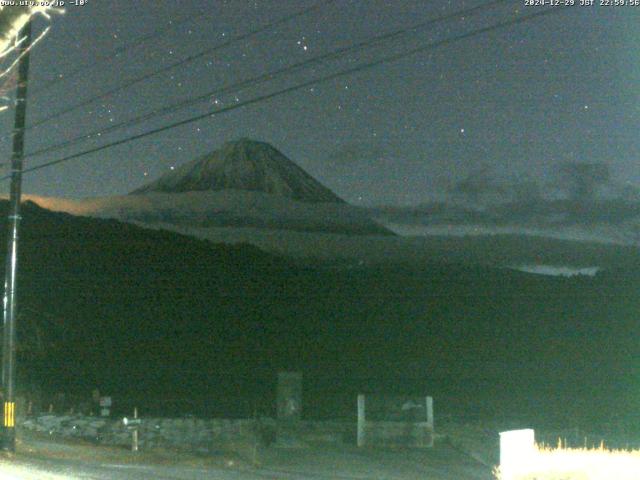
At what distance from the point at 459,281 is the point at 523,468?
77688 mm

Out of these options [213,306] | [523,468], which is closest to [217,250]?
[213,306]

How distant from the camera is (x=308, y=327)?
78375mm

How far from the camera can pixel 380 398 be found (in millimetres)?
25844

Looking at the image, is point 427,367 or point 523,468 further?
point 427,367

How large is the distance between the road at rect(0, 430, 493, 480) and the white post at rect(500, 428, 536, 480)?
12.8ft

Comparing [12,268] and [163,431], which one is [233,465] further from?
[163,431]

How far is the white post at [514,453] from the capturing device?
563 inches

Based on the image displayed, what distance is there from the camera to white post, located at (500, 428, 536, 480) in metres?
14.3

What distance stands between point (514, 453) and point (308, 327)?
64.1 metres

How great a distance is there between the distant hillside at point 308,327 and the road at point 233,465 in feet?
60.4

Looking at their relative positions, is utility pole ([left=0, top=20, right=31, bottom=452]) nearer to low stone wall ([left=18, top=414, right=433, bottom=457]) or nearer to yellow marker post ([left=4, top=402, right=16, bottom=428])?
yellow marker post ([left=4, top=402, right=16, bottom=428])

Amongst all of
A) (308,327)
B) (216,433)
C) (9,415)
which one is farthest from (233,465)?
(308,327)

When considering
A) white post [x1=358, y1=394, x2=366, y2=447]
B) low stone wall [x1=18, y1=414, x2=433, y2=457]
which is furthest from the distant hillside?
white post [x1=358, y1=394, x2=366, y2=447]

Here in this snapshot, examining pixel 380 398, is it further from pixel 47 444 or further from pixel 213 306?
pixel 213 306
